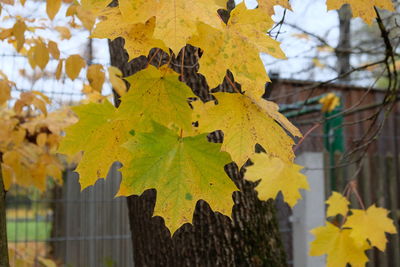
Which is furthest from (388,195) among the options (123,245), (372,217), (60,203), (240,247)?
(60,203)

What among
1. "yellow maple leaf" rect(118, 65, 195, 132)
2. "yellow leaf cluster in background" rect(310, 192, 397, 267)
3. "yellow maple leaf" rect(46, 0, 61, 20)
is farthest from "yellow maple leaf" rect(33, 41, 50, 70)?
"yellow leaf cluster in background" rect(310, 192, 397, 267)

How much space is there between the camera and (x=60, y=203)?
13.5 ft

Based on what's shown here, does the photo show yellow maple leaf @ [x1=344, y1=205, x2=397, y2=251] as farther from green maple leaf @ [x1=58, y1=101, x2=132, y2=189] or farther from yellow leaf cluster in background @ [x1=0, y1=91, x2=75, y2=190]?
yellow leaf cluster in background @ [x1=0, y1=91, x2=75, y2=190]

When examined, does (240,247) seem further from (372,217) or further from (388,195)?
(388,195)

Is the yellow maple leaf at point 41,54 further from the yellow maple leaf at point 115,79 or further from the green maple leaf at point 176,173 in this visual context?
the green maple leaf at point 176,173

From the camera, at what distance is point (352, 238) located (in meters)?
1.86

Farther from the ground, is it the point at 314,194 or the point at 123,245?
the point at 314,194

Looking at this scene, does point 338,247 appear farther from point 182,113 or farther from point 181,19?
point 181,19

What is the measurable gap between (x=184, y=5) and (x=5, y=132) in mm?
1728

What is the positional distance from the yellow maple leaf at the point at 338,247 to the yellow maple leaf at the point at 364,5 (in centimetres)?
98

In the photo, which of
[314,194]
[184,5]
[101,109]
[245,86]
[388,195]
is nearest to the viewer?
[184,5]

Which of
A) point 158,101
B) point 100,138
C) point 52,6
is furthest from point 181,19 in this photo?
point 52,6

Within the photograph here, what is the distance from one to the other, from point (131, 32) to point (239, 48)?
0.69 ft

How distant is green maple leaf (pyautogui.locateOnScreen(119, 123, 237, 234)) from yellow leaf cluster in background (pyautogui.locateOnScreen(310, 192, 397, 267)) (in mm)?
1058
